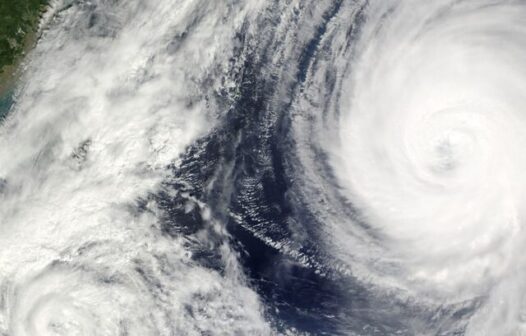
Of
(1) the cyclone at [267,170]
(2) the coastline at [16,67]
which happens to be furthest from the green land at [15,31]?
(1) the cyclone at [267,170]

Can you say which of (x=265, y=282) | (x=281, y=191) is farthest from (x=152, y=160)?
(x=265, y=282)

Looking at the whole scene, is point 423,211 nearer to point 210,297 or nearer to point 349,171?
point 349,171

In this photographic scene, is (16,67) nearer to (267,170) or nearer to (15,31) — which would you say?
(15,31)

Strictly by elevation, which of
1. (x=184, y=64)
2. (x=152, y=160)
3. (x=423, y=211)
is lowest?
(x=152, y=160)

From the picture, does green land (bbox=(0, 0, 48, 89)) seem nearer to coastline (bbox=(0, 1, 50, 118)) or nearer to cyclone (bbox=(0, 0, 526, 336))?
coastline (bbox=(0, 1, 50, 118))

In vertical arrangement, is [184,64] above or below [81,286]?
above
